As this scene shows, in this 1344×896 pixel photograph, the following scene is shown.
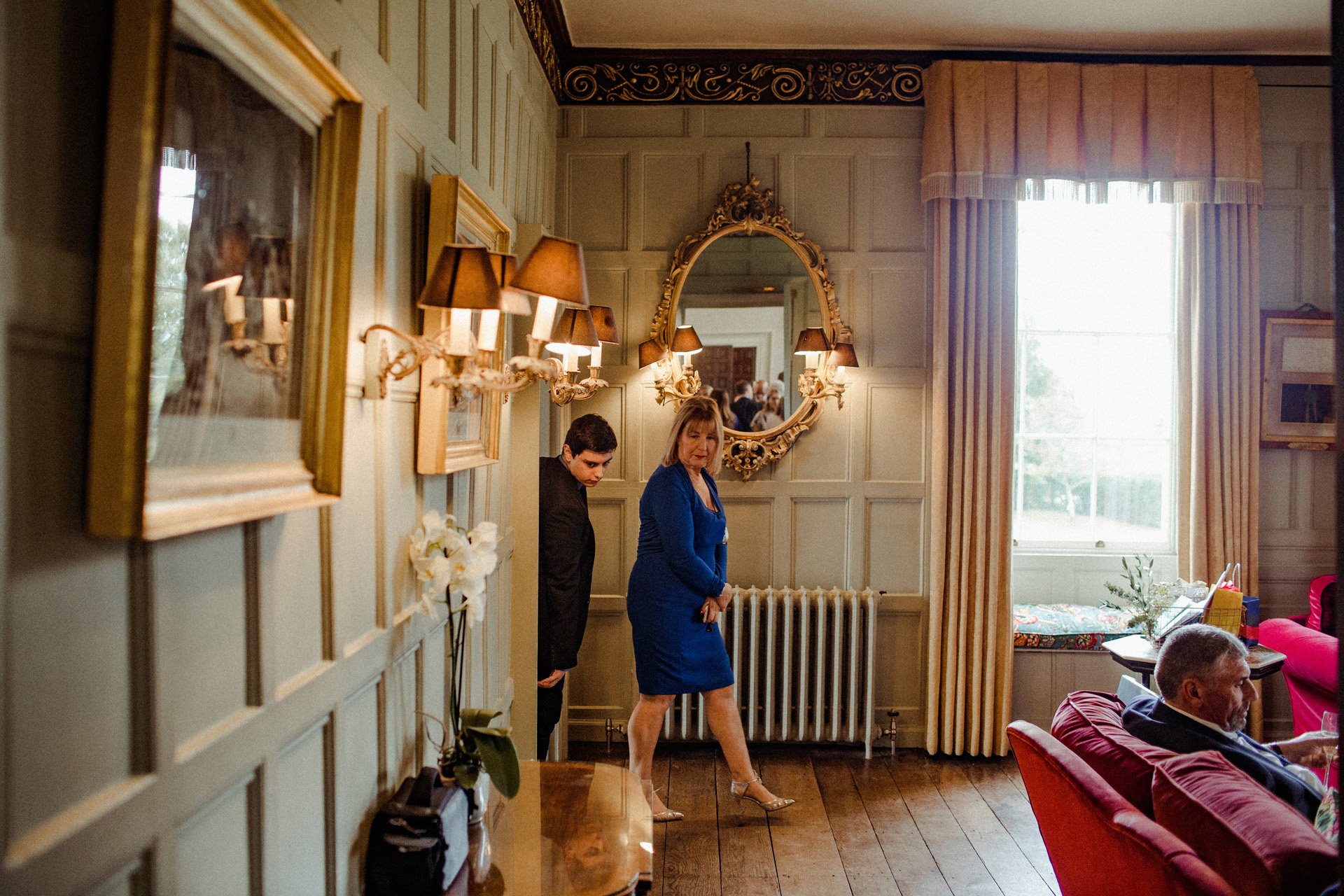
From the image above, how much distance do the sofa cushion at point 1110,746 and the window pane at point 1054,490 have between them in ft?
7.55

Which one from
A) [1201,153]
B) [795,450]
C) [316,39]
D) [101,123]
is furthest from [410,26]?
[1201,153]

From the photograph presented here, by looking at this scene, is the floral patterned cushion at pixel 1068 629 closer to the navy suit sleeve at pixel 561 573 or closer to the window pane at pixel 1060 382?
the window pane at pixel 1060 382

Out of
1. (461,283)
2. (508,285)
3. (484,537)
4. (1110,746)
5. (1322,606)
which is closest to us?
(461,283)

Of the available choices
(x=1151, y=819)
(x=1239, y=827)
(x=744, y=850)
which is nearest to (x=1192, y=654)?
(x=1151, y=819)

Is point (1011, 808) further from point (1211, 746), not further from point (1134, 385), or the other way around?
point (1134, 385)

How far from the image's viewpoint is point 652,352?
410 centimetres

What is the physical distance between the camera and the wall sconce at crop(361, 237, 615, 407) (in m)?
1.53

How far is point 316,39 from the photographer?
1.27m

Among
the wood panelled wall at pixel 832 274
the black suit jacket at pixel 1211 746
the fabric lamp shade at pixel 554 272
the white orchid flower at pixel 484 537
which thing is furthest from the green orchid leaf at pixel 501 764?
the wood panelled wall at pixel 832 274

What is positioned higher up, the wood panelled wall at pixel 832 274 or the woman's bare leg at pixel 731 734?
the wood panelled wall at pixel 832 274

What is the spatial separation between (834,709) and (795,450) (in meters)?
1.22

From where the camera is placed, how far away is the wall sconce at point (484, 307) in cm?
153

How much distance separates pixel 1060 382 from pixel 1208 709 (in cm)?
260

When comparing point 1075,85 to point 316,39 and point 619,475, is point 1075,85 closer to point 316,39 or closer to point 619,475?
point 619,475
